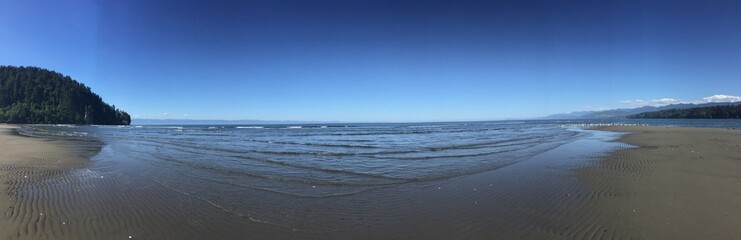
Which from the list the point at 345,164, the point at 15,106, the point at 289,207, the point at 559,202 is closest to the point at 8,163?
the point at 345,164

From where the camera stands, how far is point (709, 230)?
18.5 ft

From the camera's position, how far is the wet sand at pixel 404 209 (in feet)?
18.5

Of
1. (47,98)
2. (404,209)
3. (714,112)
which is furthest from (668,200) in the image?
(47,98)

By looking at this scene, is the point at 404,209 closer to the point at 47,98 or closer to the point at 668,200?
the point at 668,200

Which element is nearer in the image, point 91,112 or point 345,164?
point 345,164

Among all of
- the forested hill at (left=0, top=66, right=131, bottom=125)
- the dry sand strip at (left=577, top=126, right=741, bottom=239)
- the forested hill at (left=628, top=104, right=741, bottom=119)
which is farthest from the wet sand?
the forested hill at (left=628, top=104, right=741, bottom=119)

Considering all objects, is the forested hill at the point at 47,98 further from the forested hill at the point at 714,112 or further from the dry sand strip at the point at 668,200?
the forested hill at the point at 714,112

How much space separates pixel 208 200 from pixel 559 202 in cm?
804

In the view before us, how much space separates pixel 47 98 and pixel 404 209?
17665 centimetres

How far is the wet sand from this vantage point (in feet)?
18.5

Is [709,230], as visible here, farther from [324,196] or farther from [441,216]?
[324,196]

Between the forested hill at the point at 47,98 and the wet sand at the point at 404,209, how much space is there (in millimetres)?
151899

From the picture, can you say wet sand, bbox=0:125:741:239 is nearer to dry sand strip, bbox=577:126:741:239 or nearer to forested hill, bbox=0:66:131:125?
dry sand strip, bbox=577:126:741:239

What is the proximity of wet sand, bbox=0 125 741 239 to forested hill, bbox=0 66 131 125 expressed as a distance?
5980 inches
